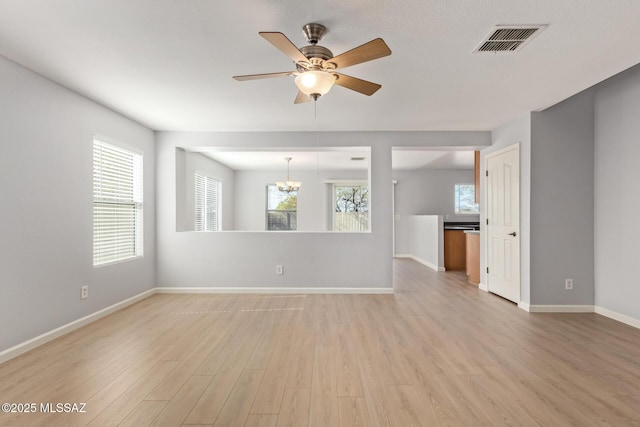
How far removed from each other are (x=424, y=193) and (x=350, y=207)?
2.09 meters

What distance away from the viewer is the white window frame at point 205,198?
6.73 metres

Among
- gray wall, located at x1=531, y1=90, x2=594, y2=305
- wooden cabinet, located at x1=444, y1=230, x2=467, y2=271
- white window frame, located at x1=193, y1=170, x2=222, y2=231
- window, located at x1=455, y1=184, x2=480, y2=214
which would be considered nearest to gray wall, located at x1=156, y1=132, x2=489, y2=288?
gray wall, located at x1=531, y1=90, x2=594, y2=305

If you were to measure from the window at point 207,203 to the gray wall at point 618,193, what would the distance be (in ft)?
21.6

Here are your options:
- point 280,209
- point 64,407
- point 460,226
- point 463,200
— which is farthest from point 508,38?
point 280,209

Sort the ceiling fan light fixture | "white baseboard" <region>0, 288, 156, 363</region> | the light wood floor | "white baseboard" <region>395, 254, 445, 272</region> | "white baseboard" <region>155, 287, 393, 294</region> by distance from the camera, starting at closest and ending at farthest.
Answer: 1. the light wood floor
2. the ceiling fan light fixture
3. "white baseboard" <region>0, 288, 156, 363</region>
4. "white baseboard" <region>155, 287, 393, 294</region>
5. "white baseboard" <region>395, 254, 445, 272</region>

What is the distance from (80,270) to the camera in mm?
3500

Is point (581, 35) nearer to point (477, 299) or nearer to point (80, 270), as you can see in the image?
point (477, 299)

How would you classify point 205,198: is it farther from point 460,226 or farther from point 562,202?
point 562,202

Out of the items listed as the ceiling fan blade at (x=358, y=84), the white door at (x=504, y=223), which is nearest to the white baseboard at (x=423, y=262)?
the white door at (x=504, y=223)

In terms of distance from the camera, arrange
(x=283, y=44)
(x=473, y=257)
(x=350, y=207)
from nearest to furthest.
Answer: (x=283, y=44) < (x=473, y=257) < (x=350, y=207)

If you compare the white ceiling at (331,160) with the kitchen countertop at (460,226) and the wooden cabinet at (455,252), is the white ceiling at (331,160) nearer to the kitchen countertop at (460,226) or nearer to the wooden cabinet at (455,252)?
the kitchen countertop at (460,226)

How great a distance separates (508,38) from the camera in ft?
7.82

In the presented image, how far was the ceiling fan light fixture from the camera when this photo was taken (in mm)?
2180

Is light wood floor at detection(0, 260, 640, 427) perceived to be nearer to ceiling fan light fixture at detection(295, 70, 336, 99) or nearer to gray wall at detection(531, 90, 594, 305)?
gray wall at detection(531, 90, 594, 305)
